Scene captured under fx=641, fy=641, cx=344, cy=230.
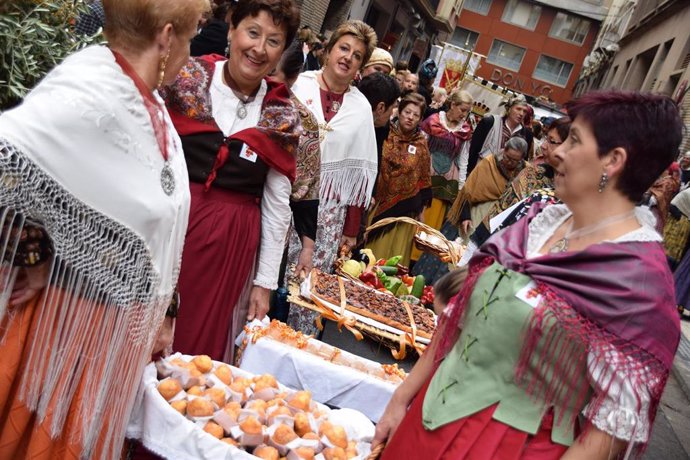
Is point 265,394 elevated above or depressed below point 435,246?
below

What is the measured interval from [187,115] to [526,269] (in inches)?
59.7

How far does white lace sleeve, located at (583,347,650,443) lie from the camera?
1.63 m

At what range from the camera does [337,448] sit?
2355mm

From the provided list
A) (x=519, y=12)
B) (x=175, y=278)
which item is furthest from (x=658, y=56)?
(x=519, y=12)

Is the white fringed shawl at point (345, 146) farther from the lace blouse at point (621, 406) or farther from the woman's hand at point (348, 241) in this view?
the lace blouse at point (621, 406)

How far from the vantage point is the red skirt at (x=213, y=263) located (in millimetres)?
2684

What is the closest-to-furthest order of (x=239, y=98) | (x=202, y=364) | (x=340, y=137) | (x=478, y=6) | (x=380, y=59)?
(x=202, y=364) < (x=239, y=98) < (x=340, y=137) < (x=380, y=59) < (x=478, y=6)

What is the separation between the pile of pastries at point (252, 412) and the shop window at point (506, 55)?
50.6 m

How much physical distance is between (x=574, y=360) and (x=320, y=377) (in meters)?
1.58

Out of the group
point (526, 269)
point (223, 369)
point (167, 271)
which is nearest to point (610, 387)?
point (526, 269)

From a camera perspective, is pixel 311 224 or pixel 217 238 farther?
pixel 311 224

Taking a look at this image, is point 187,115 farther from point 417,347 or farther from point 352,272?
point 352,272

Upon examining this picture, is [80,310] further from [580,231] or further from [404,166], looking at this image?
[404,166]

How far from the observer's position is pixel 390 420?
7.39 ft
